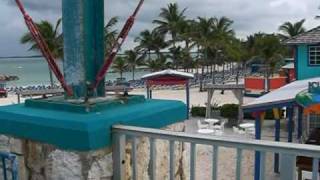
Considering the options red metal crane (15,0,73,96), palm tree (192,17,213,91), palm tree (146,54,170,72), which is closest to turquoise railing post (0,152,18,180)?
red metal crane (15,0,73,96)

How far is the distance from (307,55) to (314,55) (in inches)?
11.4

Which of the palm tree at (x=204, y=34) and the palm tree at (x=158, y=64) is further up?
the palm tree at (x=204, y=34)

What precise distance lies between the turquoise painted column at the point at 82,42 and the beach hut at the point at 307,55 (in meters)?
14.6

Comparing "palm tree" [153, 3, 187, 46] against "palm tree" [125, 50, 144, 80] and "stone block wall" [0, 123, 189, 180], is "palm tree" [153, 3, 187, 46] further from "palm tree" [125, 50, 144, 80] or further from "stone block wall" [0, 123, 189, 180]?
"stone block wall" [0, 123, 189, 180]

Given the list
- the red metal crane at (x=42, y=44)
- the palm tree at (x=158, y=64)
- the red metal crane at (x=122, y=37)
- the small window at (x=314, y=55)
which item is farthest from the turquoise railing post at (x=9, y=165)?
the palm tree at (x=158, y=64)

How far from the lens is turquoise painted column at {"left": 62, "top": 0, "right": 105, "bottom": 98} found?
2.85 meters

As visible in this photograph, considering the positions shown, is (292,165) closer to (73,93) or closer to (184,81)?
(73,93)

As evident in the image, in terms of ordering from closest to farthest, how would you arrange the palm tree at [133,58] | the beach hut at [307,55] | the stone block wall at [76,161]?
the stone block wall at [76,161] < the beach hut at [307,55] < the palm tree at [133,58]

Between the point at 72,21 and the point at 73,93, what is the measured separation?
524 mm

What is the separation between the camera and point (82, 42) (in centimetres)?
287

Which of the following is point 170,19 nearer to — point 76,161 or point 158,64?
point 158,64

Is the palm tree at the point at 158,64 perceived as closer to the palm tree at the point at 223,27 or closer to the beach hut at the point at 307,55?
the palm tree at the point at 223,27

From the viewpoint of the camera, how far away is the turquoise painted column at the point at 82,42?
9.34 feet

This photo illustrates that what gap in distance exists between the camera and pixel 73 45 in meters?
2.88
